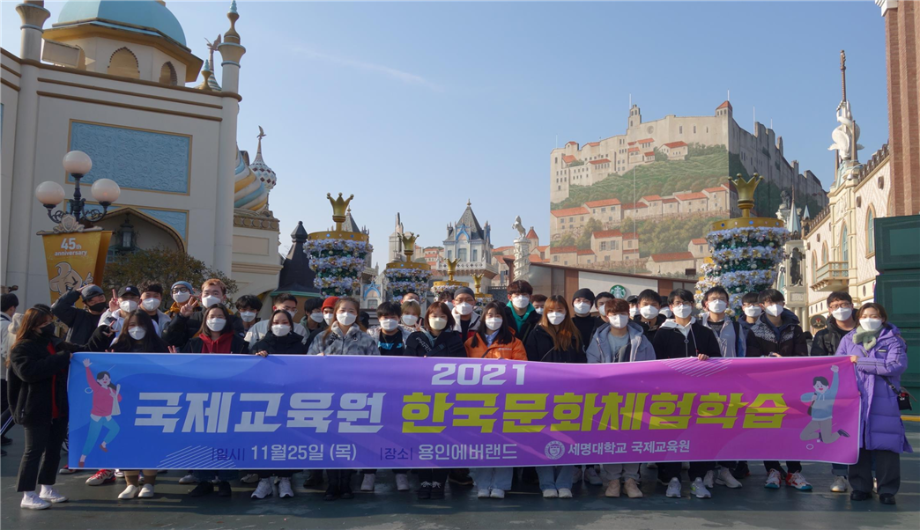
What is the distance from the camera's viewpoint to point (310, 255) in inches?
747

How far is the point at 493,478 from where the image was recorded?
6.47 meters

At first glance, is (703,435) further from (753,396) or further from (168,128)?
(168,128)

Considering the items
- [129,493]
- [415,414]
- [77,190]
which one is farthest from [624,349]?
[77,190]

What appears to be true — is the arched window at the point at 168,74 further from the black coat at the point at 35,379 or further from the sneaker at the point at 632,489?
the sneaker at the point at 632,489

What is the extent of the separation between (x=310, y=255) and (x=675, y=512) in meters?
14.5

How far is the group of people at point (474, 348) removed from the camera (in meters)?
6.11

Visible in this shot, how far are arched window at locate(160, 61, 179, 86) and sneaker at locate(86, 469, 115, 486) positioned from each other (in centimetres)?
2055

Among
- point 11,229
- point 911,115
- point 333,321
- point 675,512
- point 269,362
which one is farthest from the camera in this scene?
point 911,115

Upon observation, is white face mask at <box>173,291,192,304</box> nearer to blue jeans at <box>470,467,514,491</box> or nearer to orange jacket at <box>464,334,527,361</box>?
orange jacket at <box>464,334,527,361</box>

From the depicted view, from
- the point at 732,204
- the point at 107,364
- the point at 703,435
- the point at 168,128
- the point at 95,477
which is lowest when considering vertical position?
the point at 95,477

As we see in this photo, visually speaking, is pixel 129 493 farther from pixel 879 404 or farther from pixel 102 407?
pixel 879 404

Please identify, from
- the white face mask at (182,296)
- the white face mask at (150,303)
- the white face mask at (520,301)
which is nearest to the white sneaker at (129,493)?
the white face mask at (150,303)

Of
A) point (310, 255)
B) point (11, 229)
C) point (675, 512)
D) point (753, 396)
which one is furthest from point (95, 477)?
point (11, 229)

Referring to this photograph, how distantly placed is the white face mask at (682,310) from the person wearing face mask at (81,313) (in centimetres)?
611
